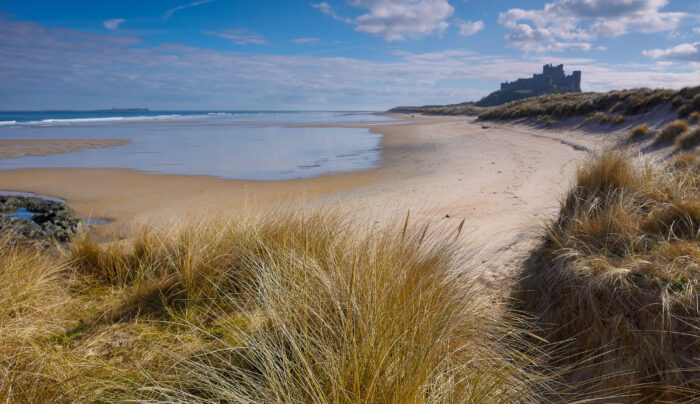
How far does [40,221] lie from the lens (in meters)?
7.23

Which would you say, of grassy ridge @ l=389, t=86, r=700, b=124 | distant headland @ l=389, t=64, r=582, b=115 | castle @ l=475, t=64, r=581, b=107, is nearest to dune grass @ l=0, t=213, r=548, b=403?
grassy ridge @ l=389, t=86, r=700, b=124

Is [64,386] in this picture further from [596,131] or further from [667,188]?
[596,131]

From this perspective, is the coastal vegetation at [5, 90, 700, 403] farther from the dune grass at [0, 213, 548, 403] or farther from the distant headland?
the distant headland

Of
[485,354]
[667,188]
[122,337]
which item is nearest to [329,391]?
[485,354]

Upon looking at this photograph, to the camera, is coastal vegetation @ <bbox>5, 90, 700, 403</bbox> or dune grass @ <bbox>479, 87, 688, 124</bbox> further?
dune grass @ <bbox>479, 87, 688, 124</bbox>

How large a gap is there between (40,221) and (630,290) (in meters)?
9.38

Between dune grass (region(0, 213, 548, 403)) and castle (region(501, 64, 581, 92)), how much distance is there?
12107cm

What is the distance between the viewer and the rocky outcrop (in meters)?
6.07

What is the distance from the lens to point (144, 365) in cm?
226

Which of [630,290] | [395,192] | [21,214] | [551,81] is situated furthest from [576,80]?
[21,214]

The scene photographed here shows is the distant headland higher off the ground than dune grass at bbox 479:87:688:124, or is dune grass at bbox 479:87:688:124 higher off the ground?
the distant headland

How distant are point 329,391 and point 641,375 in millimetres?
2229

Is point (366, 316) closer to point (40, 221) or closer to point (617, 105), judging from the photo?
point (40, 221)

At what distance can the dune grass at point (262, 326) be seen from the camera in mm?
1711
